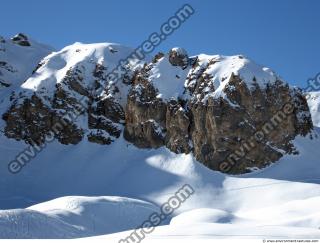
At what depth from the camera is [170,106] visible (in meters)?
60.3

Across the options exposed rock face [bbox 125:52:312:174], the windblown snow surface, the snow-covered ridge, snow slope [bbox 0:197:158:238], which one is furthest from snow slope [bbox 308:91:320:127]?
snow slope [bbox 0:197:158:238]

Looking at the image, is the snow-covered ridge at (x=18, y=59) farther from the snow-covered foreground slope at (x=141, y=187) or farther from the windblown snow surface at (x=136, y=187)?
the snow-covered foreground slope at (x=141, y=187)

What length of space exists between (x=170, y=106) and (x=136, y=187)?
1296cm

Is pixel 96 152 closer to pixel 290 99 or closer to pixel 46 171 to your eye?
pixel 46 171

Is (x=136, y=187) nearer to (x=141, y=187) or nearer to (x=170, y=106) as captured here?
(x=141, y=187)

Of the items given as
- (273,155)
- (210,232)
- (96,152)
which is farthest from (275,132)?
(210,232)

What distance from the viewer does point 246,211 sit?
144ft

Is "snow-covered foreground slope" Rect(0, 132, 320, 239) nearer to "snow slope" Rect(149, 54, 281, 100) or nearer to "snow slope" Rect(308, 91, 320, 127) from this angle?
"snow slope" Rect(149, 54, 281, 100)

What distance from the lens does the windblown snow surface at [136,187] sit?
34188mm

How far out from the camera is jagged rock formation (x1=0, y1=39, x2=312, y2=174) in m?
55.6

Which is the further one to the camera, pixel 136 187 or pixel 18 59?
pixel 18 59

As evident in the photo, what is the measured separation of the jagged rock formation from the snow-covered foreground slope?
1995mm

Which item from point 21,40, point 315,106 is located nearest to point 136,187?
point 21,40

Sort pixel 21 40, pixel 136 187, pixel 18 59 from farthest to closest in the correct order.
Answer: pixel 21 40
pixel 18 59
pixel 136 187
